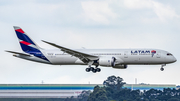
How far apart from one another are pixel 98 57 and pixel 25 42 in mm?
18236

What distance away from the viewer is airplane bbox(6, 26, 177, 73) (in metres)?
89.4

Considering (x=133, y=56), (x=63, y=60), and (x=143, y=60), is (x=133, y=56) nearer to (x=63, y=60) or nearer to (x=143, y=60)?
(x=143, y=60)

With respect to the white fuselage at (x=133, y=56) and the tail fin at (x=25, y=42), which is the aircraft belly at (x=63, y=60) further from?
the tail fin at (x=25, y=42)

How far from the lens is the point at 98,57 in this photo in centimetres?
9175

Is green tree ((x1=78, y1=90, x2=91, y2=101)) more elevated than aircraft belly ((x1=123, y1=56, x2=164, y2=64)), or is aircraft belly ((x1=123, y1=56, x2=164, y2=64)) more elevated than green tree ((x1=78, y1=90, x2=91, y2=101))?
aircraft belly ((x1=123, y1=56, x2=164, y2=64))

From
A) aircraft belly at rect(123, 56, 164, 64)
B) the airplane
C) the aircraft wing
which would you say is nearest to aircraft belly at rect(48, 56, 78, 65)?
the airplane

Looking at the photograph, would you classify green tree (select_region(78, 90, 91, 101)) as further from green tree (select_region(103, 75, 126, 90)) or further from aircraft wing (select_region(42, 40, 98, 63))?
aircraft wing (select_region(42, 40, 98, 63))

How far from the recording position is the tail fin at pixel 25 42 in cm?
9930

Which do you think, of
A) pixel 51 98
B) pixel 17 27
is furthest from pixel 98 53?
pixel 51 98

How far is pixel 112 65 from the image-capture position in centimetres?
8962

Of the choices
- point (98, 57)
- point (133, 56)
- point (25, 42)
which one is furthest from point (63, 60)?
point (133, 56)

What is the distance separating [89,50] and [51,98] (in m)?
64.7

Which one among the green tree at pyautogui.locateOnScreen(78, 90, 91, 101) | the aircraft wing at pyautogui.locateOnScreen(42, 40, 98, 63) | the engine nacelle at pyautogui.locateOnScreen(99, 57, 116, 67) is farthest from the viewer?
the green tree at pyautogui.locateOnScreen(78, 90, 91, 101)

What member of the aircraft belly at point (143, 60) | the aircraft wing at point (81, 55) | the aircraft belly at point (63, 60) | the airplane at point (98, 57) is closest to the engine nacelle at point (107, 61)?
the airplane at point (98, 57)
